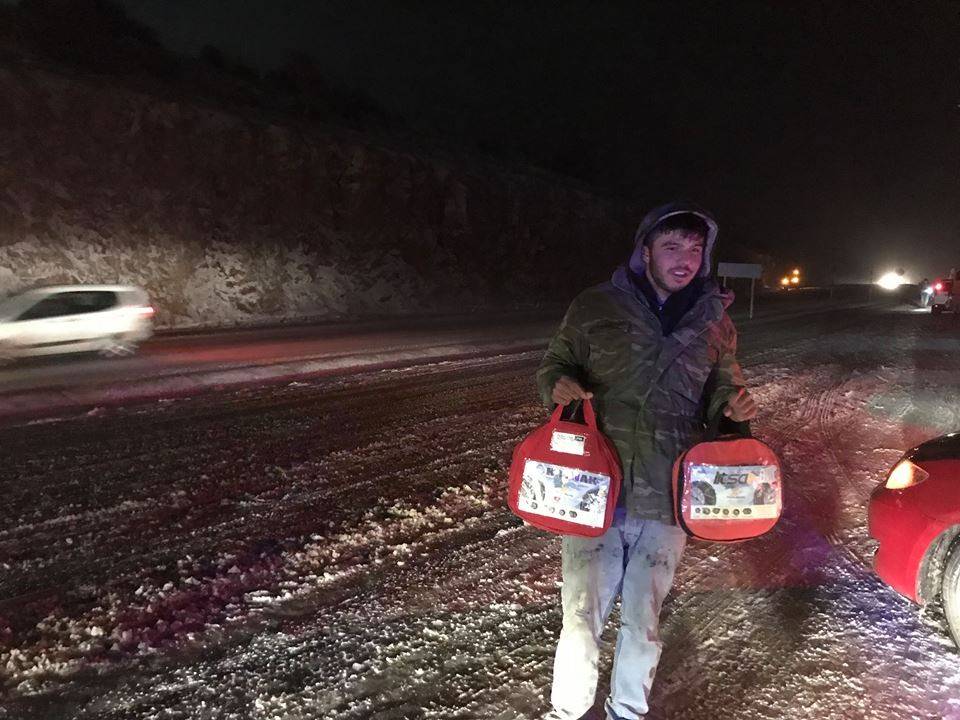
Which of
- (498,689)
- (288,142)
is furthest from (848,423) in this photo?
(288,142)

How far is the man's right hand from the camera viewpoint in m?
2.35

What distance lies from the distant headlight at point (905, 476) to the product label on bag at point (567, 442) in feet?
7.66

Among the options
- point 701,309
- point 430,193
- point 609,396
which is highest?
point 430,193

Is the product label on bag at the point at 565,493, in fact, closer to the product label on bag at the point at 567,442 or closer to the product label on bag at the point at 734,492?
the product label on bag at the point at 567,442

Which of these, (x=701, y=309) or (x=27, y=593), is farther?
(x=27, y=593)

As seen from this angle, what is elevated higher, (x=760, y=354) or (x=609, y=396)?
(x=609, y=396)

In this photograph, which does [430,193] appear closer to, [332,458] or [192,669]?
[332,458]

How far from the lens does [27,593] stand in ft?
12.8

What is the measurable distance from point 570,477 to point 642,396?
0.40 m

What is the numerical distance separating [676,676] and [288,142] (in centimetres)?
2839

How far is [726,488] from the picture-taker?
2355 mm

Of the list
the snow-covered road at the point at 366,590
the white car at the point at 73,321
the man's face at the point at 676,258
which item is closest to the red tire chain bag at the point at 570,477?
the man's face at the point at 676,258

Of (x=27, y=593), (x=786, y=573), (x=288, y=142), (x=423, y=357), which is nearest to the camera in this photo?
(x=27, y=593)

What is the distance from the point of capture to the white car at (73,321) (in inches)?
478
